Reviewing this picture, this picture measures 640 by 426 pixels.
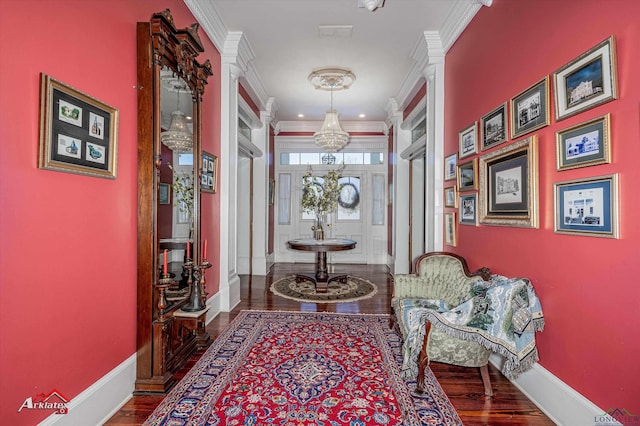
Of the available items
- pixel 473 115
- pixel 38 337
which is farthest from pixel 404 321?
pixel 38 337

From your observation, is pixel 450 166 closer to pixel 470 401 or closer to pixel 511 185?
pixel 511 185

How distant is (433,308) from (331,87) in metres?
3.89

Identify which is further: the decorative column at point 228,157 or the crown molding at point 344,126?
the crown molding at point 344,126

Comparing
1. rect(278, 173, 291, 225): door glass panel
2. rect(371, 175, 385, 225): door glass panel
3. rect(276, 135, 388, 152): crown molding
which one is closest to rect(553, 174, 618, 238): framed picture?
rect(371, 175, 385, 225): door glass panel

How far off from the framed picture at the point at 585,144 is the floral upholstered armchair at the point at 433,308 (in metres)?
1.05

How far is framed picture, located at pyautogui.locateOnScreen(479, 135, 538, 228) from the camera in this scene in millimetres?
2088

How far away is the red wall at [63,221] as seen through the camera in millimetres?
1346

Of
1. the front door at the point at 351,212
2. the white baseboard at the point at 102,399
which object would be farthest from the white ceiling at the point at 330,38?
the white baseboard at the point at 102,399

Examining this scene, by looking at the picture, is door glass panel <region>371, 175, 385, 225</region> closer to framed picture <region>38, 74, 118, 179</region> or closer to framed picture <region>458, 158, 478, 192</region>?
framed picture <region>458, 158, 478, 192</region>

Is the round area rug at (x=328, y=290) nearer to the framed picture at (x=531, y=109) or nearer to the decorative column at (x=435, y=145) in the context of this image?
the decorative column at (x=435, y=145)

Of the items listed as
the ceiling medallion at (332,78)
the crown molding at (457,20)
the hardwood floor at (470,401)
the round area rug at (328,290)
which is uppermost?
the ceiling medallion at (332,78)

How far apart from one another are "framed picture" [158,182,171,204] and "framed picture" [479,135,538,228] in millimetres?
2549

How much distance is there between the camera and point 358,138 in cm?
746

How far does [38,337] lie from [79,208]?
652 mm
